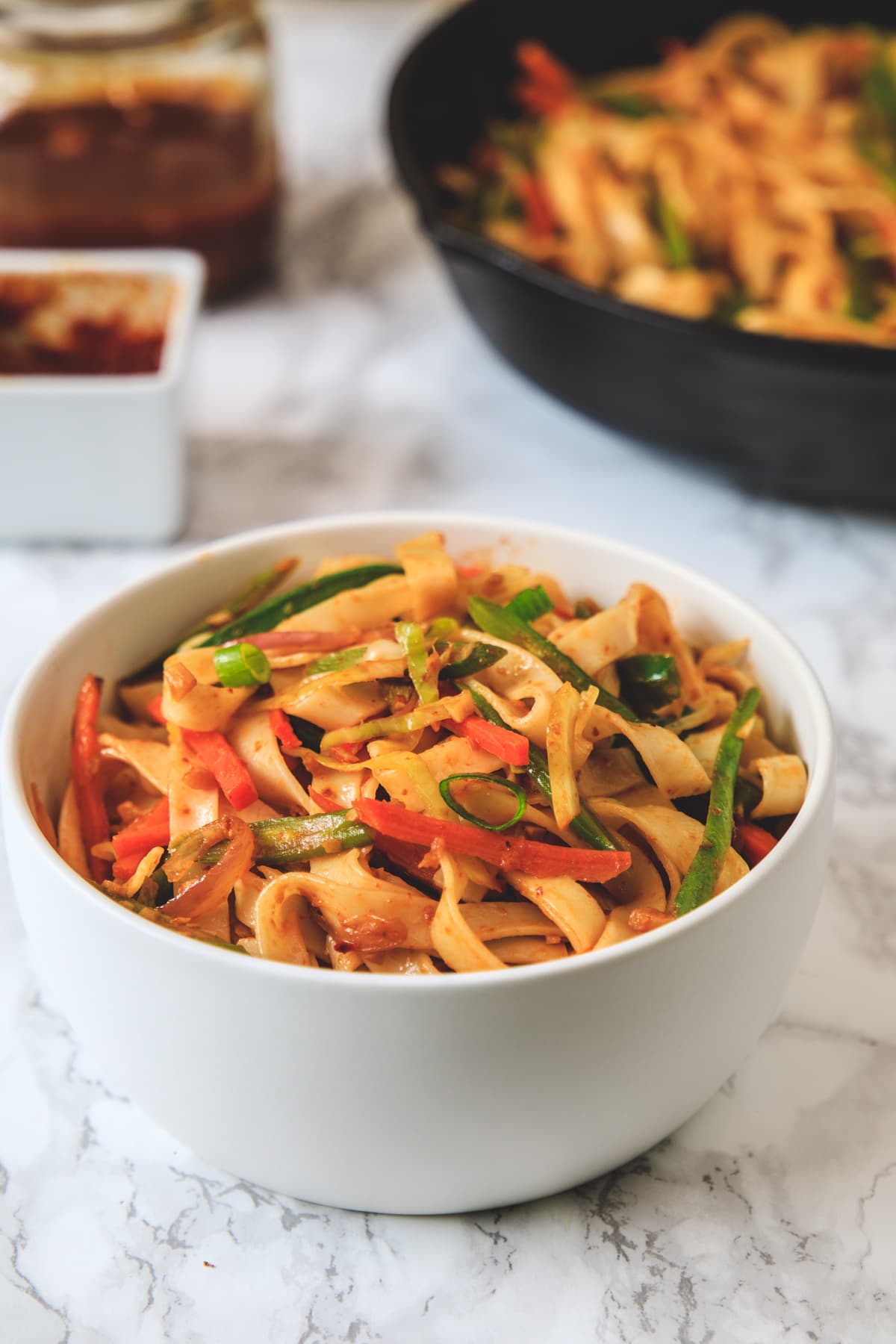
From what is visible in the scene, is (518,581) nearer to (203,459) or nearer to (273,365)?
(203,459)

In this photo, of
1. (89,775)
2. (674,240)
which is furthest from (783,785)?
(674,240)

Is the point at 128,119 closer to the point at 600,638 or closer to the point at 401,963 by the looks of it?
the point at 600,638

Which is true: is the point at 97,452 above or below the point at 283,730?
below

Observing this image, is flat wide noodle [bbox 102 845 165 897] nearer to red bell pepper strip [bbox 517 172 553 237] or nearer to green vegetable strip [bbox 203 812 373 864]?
green vegetable strip [bbox 203 812 373 864]

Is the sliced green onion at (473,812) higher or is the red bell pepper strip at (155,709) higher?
the sliced green onion at (473,812)

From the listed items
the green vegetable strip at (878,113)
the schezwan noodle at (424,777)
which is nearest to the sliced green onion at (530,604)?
the schezwan noodle at (424,777)

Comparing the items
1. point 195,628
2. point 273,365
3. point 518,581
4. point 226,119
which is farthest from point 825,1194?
point 226,119

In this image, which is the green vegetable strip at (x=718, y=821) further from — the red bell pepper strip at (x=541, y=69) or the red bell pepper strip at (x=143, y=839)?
the red bell pepper strip at (x=541, y=69)
